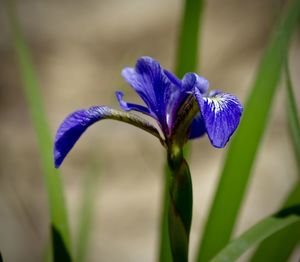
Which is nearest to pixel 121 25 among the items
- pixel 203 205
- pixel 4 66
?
pixel 4 66

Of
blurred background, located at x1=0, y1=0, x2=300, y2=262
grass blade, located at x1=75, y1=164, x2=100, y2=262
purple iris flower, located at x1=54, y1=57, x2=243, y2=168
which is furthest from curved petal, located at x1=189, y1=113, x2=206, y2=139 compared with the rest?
blurred background, located at x1=0, y1=0, x2=300, y2=262

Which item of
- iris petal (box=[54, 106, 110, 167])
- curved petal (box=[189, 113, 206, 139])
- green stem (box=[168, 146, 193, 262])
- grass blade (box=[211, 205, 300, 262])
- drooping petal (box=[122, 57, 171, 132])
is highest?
drooping petal (box=[122, 57, 171, 132])

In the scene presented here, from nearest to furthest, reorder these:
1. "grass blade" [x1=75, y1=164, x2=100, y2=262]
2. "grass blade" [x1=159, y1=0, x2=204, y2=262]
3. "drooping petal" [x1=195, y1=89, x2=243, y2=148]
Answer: "drooping petal" [x1=195, y1=89, x2=243, y2=148], "grass blade" [x1=159, y1=0, x2=204, y2=262], "grass blade" [x1=75, y1=164, x2=100, y2=262]

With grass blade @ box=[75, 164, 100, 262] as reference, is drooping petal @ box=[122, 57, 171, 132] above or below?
above

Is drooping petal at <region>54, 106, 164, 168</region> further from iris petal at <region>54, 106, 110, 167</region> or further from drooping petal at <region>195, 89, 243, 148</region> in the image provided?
drooping petal at <region>195, 89, 243, 148</region>

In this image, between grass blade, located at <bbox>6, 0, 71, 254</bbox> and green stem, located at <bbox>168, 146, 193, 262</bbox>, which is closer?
green stem, located at <bbox>168, 146, 193, 262</bbox>

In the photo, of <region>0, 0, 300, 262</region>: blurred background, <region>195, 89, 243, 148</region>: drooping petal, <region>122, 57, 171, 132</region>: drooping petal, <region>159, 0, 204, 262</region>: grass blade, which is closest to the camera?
<region>195, 89, 243, 148</region>: drooping petal

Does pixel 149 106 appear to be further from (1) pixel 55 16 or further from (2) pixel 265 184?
(1) pixel 55 16
